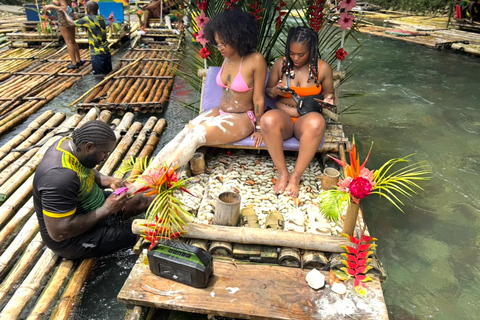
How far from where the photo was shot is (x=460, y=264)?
3295 millimetres

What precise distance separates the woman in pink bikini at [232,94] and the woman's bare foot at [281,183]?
17.2 inches

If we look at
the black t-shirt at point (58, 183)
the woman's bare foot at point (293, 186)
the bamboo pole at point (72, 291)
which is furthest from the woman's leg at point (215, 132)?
the bamboo pole at point (72, 291)

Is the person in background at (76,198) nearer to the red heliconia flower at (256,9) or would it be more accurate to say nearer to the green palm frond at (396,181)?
the green palm frond at (396,181)

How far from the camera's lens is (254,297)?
2268 millimetres

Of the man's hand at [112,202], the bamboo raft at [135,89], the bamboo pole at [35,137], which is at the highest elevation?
the man's hand at [112,202]

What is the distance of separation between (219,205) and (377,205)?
2271 mm

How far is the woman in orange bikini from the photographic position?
3.33m

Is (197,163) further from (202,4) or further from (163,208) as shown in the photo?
(202,4)

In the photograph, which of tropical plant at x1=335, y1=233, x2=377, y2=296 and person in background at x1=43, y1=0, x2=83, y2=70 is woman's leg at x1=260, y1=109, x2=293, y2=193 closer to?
tropical plant at x1=335, y1=233, x2=377, y2=296

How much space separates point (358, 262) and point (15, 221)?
3.15m

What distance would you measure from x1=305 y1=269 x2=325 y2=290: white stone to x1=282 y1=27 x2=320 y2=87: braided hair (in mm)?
2005

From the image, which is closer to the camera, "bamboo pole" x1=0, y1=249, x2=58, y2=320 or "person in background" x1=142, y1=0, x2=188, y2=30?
"bamboo pole" x1=0, y1=249, x2=58, y2=320

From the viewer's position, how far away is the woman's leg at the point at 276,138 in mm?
3361

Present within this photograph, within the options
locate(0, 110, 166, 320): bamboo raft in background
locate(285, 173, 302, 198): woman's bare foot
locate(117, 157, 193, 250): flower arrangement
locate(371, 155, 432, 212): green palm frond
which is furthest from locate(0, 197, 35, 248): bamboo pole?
locate(371, 155, 432, 212): green palm frond
